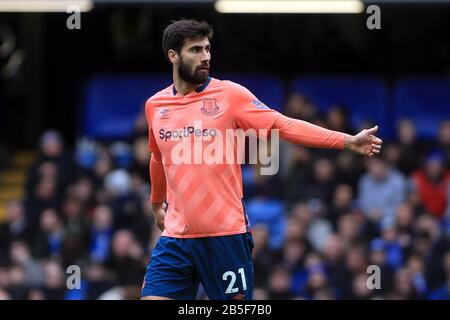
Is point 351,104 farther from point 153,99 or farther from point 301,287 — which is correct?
point 153,99

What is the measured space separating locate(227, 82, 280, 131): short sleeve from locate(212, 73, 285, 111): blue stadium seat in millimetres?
9104

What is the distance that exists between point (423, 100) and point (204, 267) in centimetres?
993

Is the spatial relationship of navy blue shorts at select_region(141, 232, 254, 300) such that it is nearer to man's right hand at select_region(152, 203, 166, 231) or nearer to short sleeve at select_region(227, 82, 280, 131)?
man's right hand at select_region(152, 203, 166, 231)

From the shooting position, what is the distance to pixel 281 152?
52.9 ft

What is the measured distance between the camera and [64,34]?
1895cm

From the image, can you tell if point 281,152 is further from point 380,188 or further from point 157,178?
point 157,178

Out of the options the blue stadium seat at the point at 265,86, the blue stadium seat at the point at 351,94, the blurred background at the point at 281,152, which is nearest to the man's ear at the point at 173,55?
the blurred background at the point at 281,152

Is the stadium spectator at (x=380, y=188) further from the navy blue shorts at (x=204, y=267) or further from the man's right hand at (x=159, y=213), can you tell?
the navy blue shorts at (x=204, y=267)

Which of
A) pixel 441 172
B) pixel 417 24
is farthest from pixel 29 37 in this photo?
pixel 441 172

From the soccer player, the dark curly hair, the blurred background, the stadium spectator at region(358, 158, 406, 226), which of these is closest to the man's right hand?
the soccer player

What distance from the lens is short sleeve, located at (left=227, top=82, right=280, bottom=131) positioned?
808cm

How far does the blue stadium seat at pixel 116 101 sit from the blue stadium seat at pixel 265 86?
0.99 m

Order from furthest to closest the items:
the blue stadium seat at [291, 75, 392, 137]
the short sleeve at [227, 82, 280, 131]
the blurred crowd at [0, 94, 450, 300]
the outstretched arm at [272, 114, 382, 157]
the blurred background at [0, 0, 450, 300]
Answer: the blue stadium seat at [291, 75, 392, 137] → the blurred background at [0, 0, 450, 300] → the blurred crowd at [0, 94, 450, 300] → the short sleeve at [227, 82, 280, 131] → the outstretched arm at [272, 114, 382, 157]

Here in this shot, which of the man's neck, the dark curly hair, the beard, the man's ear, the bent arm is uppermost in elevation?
the dark curly hair
